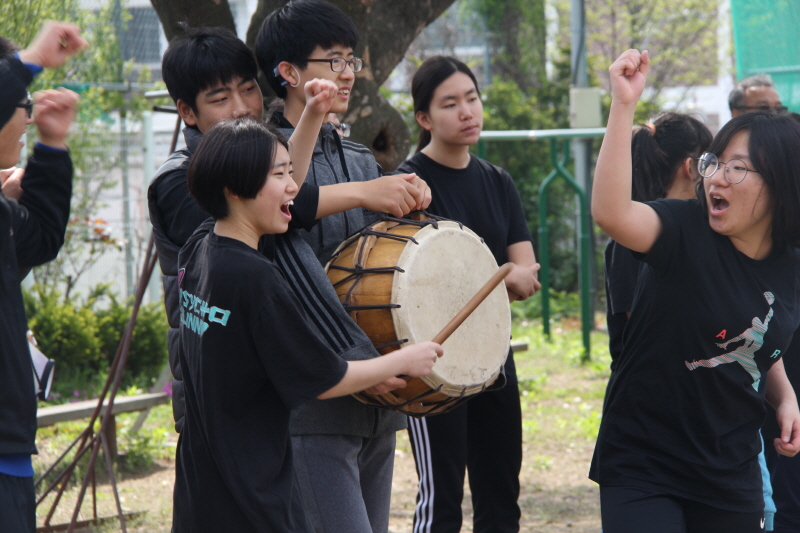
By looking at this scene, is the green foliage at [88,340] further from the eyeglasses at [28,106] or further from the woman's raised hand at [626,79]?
the woman's raised hand at [626,79]

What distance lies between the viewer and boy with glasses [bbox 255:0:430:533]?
2211 mm

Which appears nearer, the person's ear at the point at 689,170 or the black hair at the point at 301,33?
the black hair at the point at 301,33

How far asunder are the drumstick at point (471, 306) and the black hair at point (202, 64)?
3.16 feet

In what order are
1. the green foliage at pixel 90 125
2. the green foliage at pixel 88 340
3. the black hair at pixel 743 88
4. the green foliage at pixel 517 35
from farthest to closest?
1. the green foliage at pixel 517 35
2. the green foliage at pixel 90 125
3. the green foliage at pixel 88 340
4. the black hair at pixel 743 88

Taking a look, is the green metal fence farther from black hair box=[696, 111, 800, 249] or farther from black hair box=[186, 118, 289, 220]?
black hair box=[186, 118, 289, 220]

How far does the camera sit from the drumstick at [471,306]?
2169 mm

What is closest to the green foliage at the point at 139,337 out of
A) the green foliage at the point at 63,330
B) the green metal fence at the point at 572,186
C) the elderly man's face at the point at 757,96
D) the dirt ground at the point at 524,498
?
the green foliage at the point at 63,330

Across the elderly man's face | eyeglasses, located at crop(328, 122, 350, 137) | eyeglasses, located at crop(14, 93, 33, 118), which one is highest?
the elderly man's face

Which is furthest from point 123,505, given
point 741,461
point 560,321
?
point 560,321

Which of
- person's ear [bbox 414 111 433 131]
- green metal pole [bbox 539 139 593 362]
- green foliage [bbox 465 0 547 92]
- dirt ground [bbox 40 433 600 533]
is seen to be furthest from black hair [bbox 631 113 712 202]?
green foliage [bbox 465 0 547 92]

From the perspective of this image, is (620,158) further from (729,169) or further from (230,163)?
(230,163)

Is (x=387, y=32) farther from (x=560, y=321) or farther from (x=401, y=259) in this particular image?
(x=560, y=321)

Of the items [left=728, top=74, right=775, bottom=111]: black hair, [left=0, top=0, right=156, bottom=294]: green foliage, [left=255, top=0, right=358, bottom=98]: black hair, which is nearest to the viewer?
[left=255, top=0, right=358, bottom=98]: black hair

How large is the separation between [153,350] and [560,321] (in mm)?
4741
